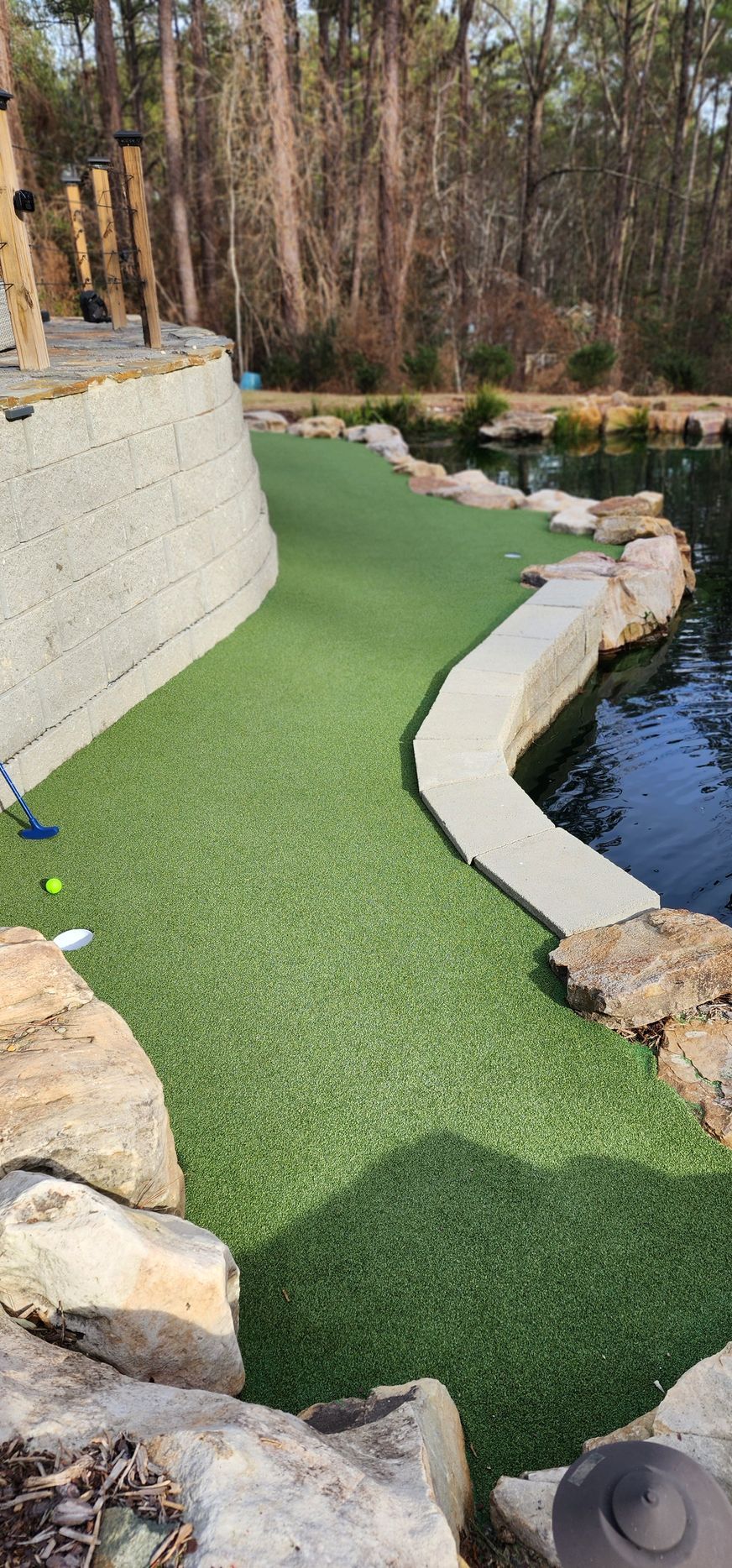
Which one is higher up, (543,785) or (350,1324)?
(350,1324)

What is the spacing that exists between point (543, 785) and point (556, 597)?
1.67 meters

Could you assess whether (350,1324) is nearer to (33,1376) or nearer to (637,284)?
(33,1376)

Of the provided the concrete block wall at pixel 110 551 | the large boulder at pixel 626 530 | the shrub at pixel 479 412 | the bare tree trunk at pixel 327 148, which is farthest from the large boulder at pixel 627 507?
the bare tree trunk at pixel 327 148

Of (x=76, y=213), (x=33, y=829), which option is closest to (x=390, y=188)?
(x=76, y=213)

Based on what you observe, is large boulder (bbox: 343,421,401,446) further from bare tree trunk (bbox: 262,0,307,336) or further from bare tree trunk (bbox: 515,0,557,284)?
bare tree trunk (bbox: 515,0,557,284)

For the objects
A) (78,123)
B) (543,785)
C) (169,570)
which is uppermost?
(78,123)

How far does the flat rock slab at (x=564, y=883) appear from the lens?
11.0 feet

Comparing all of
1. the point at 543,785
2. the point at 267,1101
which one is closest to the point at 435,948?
the point at 267,1101

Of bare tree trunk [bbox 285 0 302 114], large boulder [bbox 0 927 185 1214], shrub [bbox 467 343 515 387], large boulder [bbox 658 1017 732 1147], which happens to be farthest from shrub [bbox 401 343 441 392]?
large boulder [bbox 0 927 185 1214]

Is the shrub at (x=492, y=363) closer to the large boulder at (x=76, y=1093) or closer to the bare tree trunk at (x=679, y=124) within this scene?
the bare tree trunk at (x=679, y=124)

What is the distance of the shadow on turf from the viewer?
6.68 feet

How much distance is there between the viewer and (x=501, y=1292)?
223cm

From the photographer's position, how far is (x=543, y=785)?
535 centimetres

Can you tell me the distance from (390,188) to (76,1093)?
17437 millimetres
